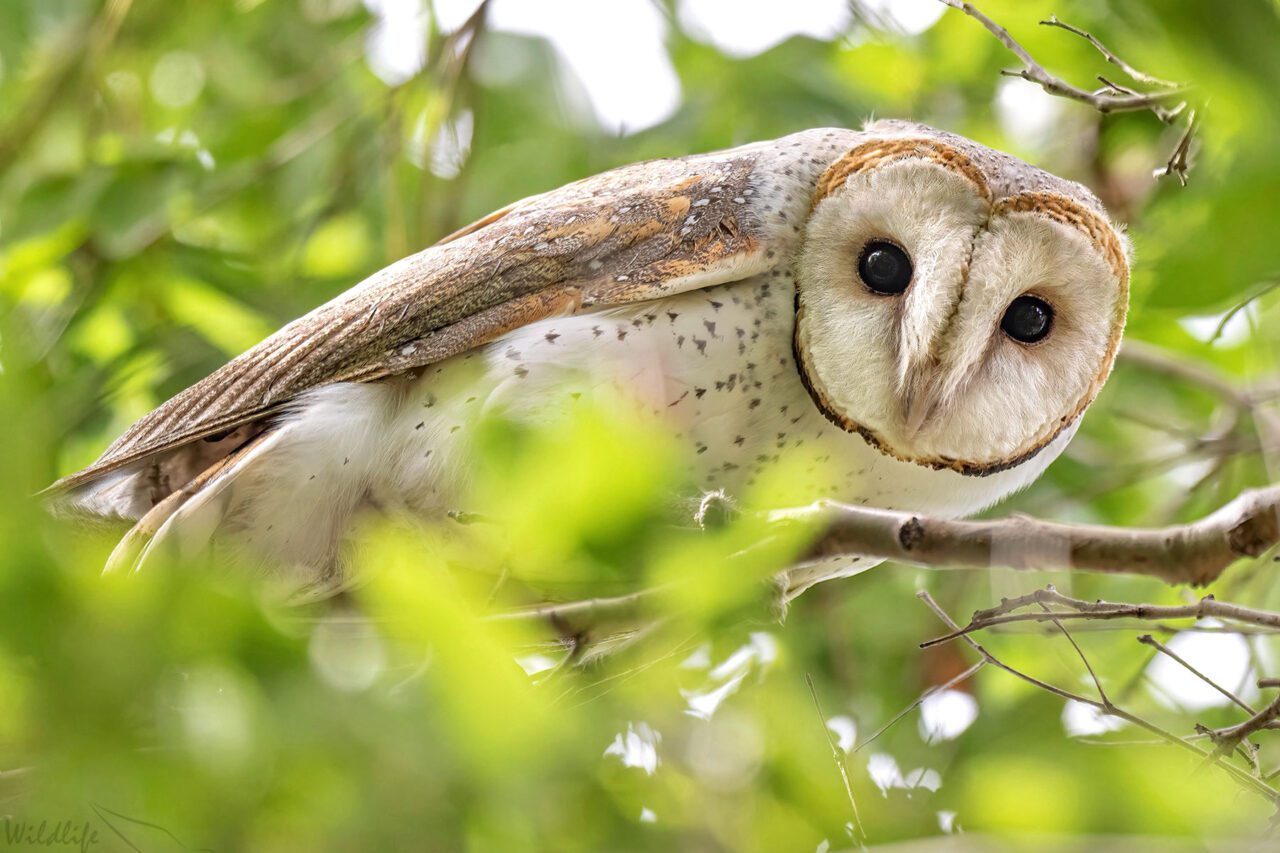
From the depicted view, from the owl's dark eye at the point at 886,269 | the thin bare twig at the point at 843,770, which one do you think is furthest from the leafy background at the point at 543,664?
the owl's dark eye at the point at 886,269

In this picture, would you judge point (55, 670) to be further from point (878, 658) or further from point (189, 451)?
point (878, 658)

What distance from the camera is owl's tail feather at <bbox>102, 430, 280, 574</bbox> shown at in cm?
189

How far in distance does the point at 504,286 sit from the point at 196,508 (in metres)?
0.53

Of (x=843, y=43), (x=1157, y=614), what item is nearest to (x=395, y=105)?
(x=843, y=43)

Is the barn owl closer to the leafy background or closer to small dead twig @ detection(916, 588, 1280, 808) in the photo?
the leafy background

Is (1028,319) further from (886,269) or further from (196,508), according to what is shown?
(196,508)

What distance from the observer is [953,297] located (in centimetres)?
182

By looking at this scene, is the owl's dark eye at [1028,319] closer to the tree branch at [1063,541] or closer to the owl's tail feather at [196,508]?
the tree branch at [1063,541]

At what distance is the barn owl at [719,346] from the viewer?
1877 mm

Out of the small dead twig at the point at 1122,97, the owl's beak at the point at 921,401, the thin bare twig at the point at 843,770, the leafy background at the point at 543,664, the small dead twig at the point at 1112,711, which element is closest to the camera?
the leafy background at the point at 543,664

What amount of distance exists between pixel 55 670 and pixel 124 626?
5 centimetres

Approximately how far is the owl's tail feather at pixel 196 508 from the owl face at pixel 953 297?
0.81 m

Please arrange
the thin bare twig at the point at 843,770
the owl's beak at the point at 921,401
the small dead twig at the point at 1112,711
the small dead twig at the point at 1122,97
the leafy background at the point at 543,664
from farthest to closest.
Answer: the owl's beak at the point at 921,401
the small dead twig at the point at 1122,97
the small dead twig at the point at 1112,711
the thin bare twig at the point at 843,770
the leafy background at the point at 543,664

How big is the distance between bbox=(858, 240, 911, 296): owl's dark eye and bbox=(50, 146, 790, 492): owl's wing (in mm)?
147
